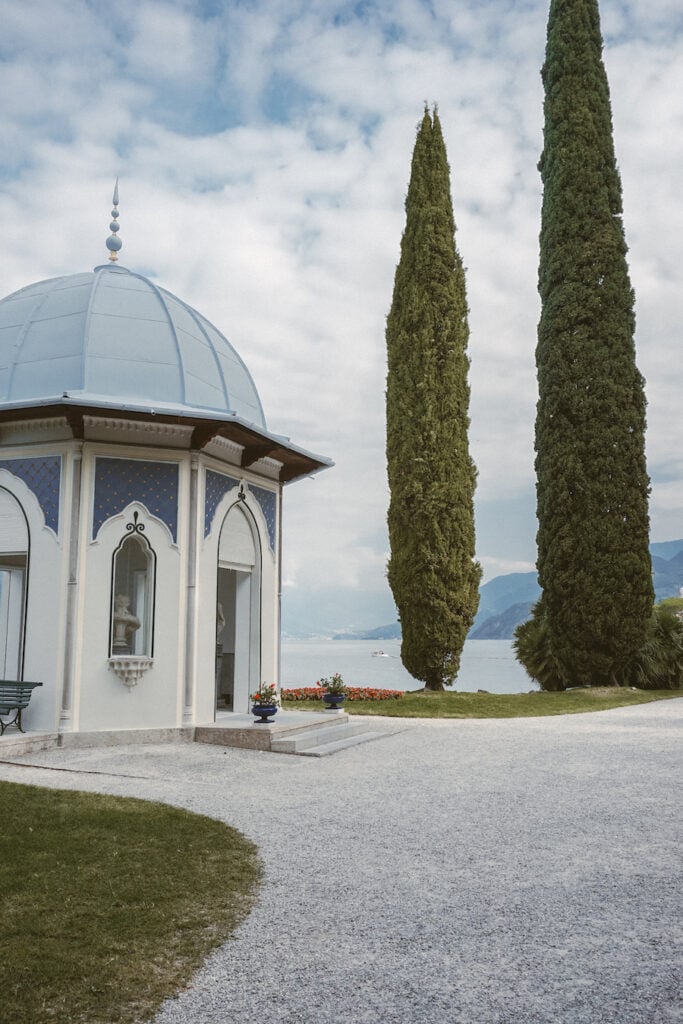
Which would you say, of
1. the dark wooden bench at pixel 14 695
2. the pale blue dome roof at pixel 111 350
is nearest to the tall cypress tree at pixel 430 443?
the pale blue dome roof at pixel 111 350

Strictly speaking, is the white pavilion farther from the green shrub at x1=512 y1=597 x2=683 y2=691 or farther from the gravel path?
the green shrub at x1=512 y1=597 x2=683 y2=691

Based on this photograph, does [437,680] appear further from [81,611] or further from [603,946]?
[603,946]

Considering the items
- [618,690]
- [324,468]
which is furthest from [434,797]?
[618,690]

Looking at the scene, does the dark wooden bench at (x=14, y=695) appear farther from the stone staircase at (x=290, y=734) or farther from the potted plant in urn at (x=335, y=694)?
the potted plant in urn at (x=335, y=694)

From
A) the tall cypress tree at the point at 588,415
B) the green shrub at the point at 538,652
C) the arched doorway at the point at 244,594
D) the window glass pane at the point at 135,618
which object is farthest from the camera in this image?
the green shrub at the point at 538,652

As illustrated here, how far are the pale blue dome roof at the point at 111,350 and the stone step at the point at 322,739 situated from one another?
13.7 feet

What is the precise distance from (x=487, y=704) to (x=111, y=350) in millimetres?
9339

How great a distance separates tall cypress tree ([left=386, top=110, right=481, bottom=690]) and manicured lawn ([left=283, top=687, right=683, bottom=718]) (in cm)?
147

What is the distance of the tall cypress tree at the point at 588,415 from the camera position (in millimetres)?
18344

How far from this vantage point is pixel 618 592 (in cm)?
1822

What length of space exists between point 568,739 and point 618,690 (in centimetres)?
776

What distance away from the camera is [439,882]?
4668 mm

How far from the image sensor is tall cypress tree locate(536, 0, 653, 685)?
18.3m

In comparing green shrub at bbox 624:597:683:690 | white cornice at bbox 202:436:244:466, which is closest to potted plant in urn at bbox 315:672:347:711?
white cornice at bbox 202:436:244:466
